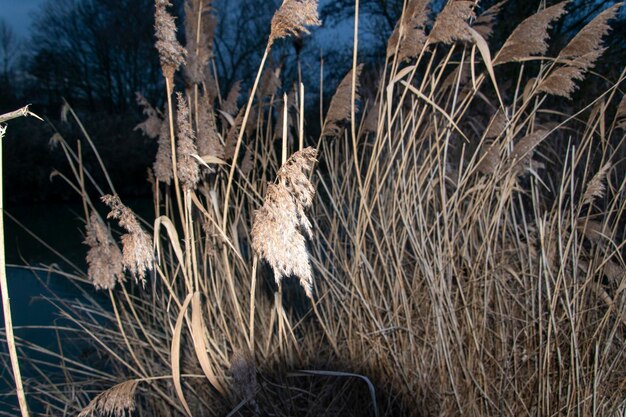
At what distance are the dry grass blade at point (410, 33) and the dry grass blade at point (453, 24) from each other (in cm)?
5

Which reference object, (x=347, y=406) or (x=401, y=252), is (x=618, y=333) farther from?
(x=347, y=406)

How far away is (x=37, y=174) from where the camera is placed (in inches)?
389

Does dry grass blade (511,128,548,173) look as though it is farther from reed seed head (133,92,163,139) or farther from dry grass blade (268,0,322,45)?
reed seed head (133,92,163,139)

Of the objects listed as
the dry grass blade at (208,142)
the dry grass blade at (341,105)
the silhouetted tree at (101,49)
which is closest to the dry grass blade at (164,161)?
the dry grass blade at (208,142)

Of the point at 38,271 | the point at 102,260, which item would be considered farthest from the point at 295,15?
the point at 38,271

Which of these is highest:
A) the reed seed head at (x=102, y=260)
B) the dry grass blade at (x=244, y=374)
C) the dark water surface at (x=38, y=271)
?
the reed seed head at (x=102, y=260)

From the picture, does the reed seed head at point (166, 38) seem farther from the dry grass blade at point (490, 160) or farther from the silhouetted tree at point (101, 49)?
the silhouetted tree at point (101, 49)

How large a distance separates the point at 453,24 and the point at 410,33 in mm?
149

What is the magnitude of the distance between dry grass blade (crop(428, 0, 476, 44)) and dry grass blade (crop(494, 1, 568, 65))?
17 centimetres

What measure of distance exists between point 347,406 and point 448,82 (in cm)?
114

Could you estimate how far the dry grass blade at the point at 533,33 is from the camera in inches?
59.1

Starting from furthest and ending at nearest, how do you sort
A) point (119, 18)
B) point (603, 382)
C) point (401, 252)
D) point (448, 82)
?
point (119, 18) → point (448, 82) → point (401, 252) → point (603, 382)

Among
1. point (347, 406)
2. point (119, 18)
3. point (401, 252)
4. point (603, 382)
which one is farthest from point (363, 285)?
point (119, 18)

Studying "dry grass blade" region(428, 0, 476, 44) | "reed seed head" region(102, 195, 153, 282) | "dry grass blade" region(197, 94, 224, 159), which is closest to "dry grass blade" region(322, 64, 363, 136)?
"dry grass blade" region(428, 0, 476, 44)
